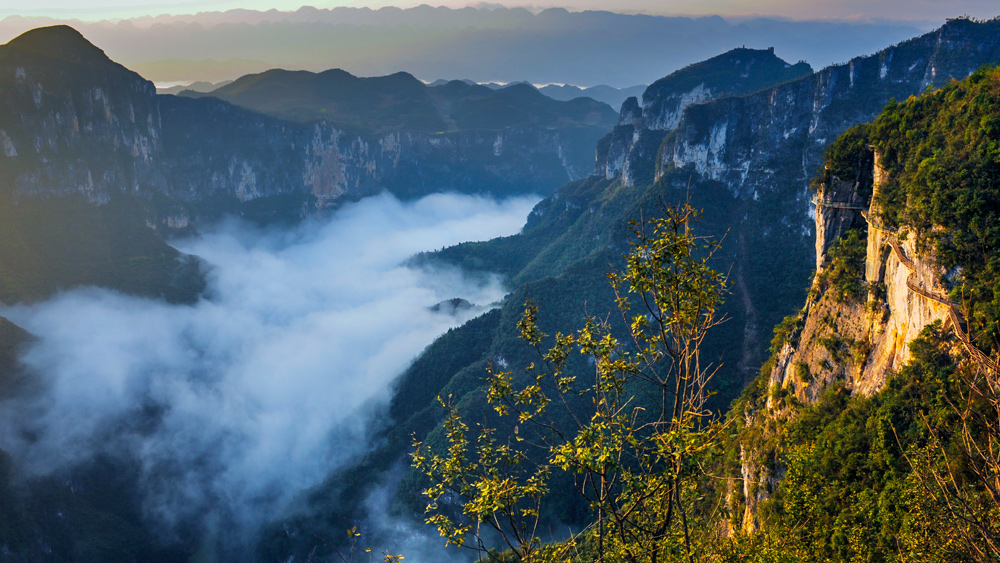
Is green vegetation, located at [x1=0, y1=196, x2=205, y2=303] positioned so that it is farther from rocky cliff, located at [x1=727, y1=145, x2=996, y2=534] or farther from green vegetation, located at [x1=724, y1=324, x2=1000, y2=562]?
green vegetation, located at [x1=724, y1=324, x2=1000, y2=562]

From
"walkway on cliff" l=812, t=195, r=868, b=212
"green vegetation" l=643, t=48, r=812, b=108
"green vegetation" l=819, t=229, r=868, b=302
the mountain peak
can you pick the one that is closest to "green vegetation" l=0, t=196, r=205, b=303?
the mountain peak

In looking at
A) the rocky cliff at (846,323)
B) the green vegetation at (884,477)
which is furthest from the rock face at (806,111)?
the green vegetation at (884,477)

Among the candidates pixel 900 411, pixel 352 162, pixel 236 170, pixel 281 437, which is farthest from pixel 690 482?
pixel 352 162

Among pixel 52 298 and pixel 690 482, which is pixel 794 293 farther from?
pixel 52 298

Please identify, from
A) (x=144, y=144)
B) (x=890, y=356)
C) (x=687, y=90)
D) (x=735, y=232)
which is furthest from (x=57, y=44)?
(x=890, y=356)

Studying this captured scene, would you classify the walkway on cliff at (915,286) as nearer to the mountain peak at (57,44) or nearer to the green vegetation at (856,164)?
the green vegetation at (856,164)

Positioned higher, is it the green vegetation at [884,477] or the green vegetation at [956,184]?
the green vegetation at [956,184]

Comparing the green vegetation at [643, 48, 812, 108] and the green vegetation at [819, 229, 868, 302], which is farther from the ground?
the green vegetation at [643, 48, 812, 108]
